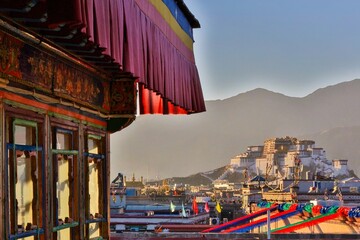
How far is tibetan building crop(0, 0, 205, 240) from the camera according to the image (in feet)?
15.1

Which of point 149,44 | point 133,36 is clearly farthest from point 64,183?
point 133,36

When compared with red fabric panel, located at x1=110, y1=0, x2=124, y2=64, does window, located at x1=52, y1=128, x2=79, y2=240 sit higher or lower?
lower

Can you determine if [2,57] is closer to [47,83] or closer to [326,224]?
[47,83]

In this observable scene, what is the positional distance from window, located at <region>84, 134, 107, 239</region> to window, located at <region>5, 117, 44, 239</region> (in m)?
1.58

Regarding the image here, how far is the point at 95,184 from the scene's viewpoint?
8.27 m

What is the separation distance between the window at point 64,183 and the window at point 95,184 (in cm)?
A: 45

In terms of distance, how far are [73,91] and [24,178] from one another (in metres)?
1.31

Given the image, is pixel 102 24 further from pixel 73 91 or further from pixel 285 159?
pixel 285 159

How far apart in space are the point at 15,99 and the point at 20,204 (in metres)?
0.75

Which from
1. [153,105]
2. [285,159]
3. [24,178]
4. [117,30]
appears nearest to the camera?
[117,30]

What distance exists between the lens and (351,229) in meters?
20.1

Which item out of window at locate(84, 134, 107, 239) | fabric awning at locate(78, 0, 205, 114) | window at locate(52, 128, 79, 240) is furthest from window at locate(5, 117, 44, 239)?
window at locate(84, 134, 107, 239)

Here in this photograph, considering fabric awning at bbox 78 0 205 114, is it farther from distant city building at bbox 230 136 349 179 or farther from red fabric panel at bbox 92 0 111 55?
distant city building at bbox 230 136 349 179

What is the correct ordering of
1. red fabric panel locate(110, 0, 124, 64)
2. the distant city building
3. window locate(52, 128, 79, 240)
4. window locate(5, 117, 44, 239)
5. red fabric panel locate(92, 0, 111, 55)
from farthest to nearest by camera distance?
the distant city building → window locate(52, 128, 79, 240) → window locate(5, 117, 44, 239) → red fabric panel locate(110, 0, 124, 64) → red fabric panel locate(92, 0, 111, 55)
